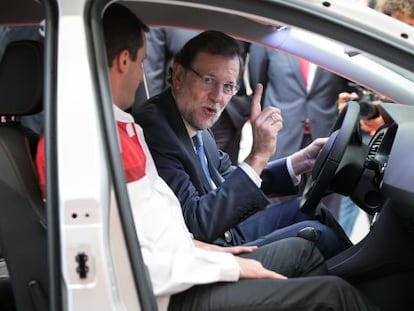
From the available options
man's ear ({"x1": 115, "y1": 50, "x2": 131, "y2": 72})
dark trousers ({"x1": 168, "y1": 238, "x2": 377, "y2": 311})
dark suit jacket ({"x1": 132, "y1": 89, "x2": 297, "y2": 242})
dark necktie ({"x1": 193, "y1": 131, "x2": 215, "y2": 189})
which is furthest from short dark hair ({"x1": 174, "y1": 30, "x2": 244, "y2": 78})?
dark trousers ({"x1": 168, "y1": 238, "x2": 377, "y2": 311})

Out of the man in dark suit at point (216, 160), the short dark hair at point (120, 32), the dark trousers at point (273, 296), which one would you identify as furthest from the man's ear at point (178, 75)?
the dark trousers at point (273, 296)

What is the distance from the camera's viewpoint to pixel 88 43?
1.30 m

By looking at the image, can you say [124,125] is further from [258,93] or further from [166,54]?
[166,54]

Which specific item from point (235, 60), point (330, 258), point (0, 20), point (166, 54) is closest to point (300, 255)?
point (330, 258)

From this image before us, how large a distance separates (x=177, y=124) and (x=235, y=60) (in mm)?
264

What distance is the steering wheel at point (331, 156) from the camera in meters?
1.91

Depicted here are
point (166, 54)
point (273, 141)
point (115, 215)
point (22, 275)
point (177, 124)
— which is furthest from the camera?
point (166, 54)

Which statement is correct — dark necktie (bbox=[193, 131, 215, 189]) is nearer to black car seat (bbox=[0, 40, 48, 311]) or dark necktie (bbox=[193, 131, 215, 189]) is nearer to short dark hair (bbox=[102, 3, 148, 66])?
short dark hair (bbox=[102, 3, 148, 66])

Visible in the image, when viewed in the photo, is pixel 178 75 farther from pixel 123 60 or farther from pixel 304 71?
pixel 304 71

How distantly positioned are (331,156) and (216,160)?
452 mm

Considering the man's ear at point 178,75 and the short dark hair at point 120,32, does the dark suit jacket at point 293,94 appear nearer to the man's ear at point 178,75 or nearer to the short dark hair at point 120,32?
the man's ear at point 178,75

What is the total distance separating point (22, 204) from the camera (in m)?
1.42

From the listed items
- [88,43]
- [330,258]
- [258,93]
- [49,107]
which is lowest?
[330,258]

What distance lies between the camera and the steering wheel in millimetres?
1911
